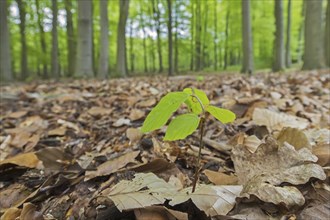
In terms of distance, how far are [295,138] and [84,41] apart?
317 inches

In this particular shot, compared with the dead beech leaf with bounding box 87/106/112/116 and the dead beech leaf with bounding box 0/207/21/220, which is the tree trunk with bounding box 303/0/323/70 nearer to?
the dead beech leaf with bounding box 87/106/112/116

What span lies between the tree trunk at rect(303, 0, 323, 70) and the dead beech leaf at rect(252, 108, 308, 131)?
745cm

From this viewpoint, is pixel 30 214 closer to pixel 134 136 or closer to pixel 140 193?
pixel 140 193

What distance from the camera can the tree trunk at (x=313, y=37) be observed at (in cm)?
810

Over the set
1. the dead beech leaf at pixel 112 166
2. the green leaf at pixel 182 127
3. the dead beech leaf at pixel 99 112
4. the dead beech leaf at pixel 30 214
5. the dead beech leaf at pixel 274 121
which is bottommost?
the dead beech leaf at pixel 30 214

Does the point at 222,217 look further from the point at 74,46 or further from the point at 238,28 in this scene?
the point at 238,28

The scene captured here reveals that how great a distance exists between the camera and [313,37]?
8.33 m

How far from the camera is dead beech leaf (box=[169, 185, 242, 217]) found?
81 cm

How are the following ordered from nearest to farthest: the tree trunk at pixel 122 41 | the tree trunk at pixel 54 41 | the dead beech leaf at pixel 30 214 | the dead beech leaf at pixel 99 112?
the dead beech leaf at pixel 30 214 < the dead beech leaf at pixel 99 112 < the tree trunk at pixel 122 41 < the tree trunk at pixel 54 41

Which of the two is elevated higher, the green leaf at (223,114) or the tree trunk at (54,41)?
the tree trunk at (54,41)

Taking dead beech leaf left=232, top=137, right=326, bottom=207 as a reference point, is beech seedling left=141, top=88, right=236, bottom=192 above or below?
above

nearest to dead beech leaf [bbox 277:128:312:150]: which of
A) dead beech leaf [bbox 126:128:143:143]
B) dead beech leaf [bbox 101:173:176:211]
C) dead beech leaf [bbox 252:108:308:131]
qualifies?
dead beech leaf [bbox 252:108:308:131]

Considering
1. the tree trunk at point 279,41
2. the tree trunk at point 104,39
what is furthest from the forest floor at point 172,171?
the tree trunk at point 279,41

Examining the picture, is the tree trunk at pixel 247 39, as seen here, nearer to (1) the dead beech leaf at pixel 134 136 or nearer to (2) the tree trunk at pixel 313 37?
(2) the tree trunk at pixel 313 37
